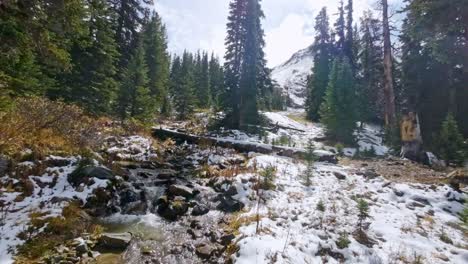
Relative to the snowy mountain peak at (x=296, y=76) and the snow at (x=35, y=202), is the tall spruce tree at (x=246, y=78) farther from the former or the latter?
the snowy mountain peak at (x=296, y=76)

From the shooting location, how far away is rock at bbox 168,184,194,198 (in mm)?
9648

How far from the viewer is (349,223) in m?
7.34

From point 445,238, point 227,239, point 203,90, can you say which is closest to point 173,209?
point 227,239

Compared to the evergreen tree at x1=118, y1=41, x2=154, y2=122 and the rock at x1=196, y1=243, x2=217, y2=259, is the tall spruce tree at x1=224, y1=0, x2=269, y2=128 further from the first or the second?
the rock at x1=196, y1=243, x2=217, y2=259

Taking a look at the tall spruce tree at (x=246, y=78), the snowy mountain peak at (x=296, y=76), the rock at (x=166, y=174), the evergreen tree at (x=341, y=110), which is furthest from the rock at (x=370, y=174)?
the snowy mountain peak at (x=296, y=76)

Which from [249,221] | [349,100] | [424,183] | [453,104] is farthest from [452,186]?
[453,104]

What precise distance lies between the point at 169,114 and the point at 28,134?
24549mm

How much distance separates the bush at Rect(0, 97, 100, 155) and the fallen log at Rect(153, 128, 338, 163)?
18.7 ft

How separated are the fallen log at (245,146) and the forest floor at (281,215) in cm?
174

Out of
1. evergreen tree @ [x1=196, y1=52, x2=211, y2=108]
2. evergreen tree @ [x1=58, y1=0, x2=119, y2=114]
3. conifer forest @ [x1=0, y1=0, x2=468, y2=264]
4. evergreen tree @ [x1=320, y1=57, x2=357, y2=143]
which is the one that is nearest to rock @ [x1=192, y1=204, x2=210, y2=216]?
conifer forest @ [x1=0, y1=0, x2=468, y2=264]

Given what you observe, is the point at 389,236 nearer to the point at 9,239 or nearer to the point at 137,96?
the point at 9,239

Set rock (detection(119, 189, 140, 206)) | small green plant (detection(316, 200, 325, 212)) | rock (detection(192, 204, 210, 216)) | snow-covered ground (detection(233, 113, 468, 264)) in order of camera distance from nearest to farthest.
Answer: snow-covered ground (detection(233, 113, 468, 264))
small green plant (detection(316, 200, 325, 212))
rock (detection(192, 204, 210, 216))
rock (detection(119, 189, 140, 206))

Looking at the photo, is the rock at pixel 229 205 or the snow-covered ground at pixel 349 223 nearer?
the snow-covered ground at pixel 349 223

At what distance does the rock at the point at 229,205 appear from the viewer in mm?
8775
